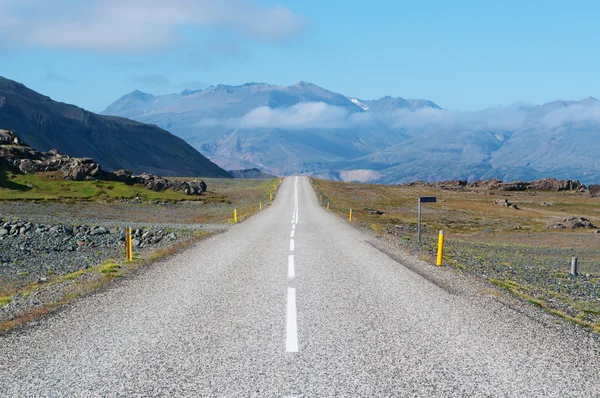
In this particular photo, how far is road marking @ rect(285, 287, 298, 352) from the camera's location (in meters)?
8.23

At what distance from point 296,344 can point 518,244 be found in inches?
1548

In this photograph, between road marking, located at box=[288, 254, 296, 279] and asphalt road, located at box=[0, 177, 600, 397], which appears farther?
road marking, located at box=[288, 254, 296, 279]

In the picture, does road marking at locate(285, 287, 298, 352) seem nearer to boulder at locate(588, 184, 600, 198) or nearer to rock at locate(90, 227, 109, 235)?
rock at locate(90, 227, 109, 235)

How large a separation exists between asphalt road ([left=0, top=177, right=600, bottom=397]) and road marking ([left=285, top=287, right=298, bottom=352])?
0.02 meters

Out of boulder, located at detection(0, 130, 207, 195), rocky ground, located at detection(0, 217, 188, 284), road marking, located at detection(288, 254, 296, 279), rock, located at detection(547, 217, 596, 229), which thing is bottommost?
rock, located at detection(547, 217, 596, 229)

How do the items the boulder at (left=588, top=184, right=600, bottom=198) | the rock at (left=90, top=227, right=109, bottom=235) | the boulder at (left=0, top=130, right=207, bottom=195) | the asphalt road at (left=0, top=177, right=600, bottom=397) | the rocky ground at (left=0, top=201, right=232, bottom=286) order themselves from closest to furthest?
the asphalt road at (left=0, top=177, right=600, bottom=397) → the rocky ground at (left=0, top=201, right=232, bottom=286) → the rock at (left=90, top=227, right=109, bottom=235) → the boulder at (left=0, top=130, right=207, bottom=195) → the boulder at (left=588, top=184, right=600, bottom=198)

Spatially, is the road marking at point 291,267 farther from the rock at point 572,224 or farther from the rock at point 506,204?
the rock at point 506,204

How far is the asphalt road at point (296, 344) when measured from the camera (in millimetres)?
6750

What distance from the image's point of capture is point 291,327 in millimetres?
9344

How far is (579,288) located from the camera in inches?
826

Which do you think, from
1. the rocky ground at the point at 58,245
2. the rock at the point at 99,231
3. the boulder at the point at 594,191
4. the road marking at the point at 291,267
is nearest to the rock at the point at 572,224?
the rocky ground at the point at 58,245

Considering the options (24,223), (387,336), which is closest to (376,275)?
(387,336)

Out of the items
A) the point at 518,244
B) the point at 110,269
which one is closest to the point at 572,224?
the point at 518,244

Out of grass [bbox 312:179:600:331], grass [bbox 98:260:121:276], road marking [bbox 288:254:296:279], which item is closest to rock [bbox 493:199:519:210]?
grass [bbox 312:179:600:331]
